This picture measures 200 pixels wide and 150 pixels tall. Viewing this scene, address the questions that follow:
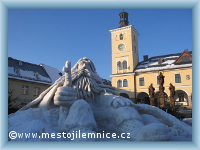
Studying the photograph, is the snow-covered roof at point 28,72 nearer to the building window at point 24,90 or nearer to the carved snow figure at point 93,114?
the building window at point 24,90

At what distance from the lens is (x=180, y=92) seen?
91.7 ft

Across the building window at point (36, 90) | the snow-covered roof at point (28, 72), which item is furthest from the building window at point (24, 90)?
the building window at point (36, 90)

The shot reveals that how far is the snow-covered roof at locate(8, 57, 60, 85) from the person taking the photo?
19884 millimetres

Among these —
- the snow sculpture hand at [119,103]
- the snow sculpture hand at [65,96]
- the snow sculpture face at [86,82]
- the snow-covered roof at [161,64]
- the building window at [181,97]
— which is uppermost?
the snow-covered roof at [161,64]

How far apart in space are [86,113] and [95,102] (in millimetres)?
1477

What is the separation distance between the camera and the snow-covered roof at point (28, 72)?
1988cm

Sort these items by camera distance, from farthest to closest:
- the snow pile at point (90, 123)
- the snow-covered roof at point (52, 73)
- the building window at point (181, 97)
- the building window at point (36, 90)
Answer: the building window at point (181, 97), the snow-covered roof at point (52, 73), the building window at point (36, 90), the snow pile at point (90, 123)

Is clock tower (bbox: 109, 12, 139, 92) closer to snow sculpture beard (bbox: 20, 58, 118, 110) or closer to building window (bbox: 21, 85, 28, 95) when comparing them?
building window (bbox: 21, 85, 28, 95)

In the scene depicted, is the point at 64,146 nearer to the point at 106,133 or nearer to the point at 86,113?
the point at 86,113

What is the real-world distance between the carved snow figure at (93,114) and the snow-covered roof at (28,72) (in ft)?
49.6

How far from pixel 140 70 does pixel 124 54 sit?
151 inches

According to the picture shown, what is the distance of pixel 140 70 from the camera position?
3036 cm

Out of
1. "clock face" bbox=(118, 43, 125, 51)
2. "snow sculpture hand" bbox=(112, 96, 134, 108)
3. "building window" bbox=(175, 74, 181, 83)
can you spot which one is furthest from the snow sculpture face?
"clock face" bbox=(118, 43, 125, 51)

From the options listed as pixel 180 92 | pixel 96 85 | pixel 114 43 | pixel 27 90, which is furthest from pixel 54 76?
pixel 96 85
